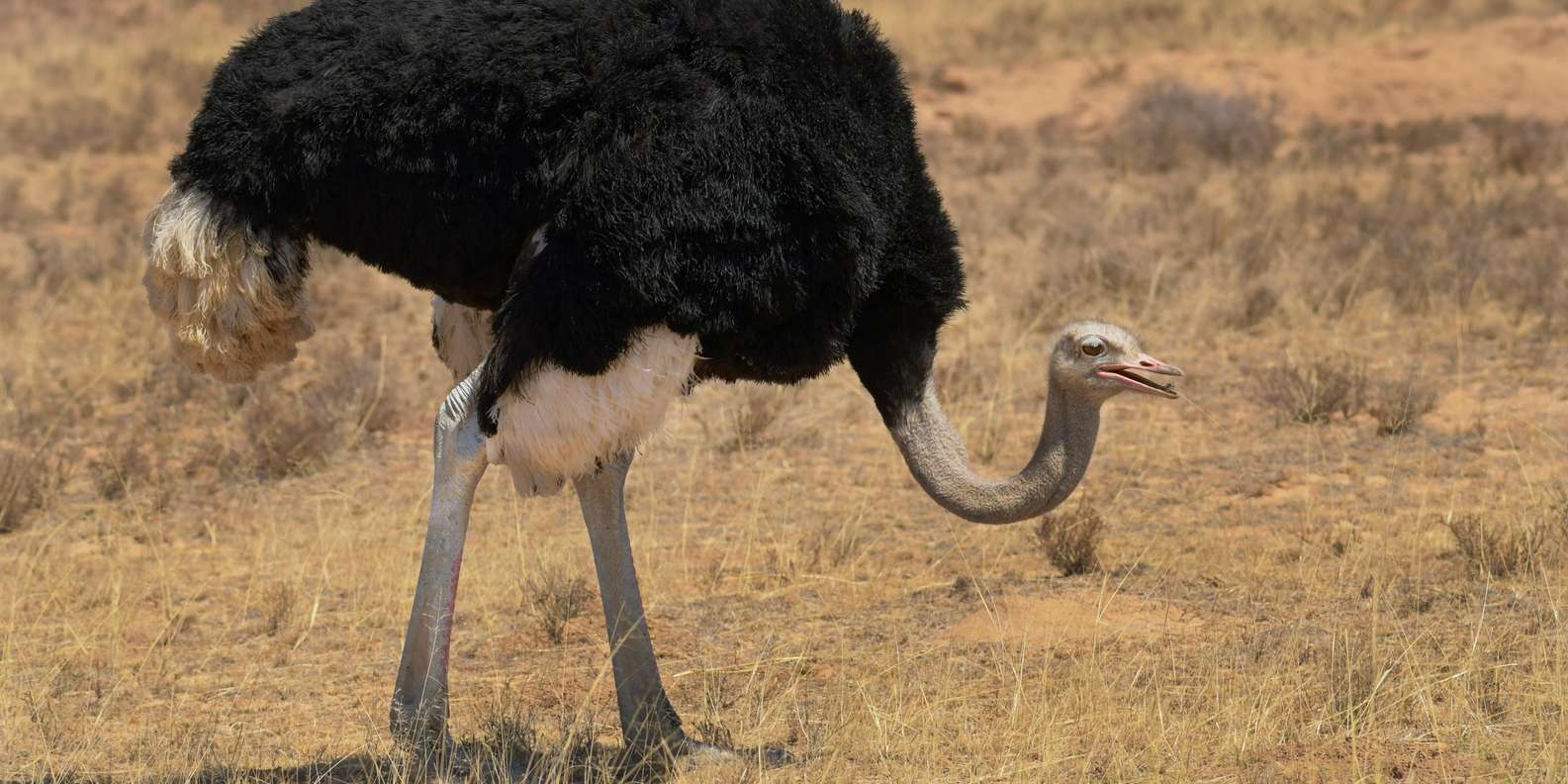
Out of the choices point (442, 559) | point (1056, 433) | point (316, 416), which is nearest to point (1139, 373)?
point (1056, 433)

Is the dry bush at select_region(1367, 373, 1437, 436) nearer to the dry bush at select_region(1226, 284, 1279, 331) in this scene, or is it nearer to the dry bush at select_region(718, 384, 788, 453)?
the dry bush at select_region(1226, 284, 1279, 331)

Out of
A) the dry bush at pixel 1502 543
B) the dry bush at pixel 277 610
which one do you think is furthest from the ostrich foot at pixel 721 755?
the dry bush at pixel 1502 543

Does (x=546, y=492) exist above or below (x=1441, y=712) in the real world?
above

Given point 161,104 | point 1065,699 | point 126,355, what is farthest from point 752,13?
point 161,104

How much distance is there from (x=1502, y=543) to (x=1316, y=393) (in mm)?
2227

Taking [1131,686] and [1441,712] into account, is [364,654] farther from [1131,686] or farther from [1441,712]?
[1441,712]

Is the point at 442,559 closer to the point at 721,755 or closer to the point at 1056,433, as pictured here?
the point at 721,755

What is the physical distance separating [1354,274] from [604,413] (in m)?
6.95

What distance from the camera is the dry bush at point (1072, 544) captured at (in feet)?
19.8

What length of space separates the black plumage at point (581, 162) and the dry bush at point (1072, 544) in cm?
208

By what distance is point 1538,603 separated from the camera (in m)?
5.28

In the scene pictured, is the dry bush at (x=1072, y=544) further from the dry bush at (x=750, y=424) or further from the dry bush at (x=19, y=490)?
the dry bush at (x=19, y=490)

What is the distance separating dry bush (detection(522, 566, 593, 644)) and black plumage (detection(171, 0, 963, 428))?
68.1 inches

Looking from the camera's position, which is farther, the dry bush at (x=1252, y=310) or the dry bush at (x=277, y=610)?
the dry bush at (x=1252, y=310)
